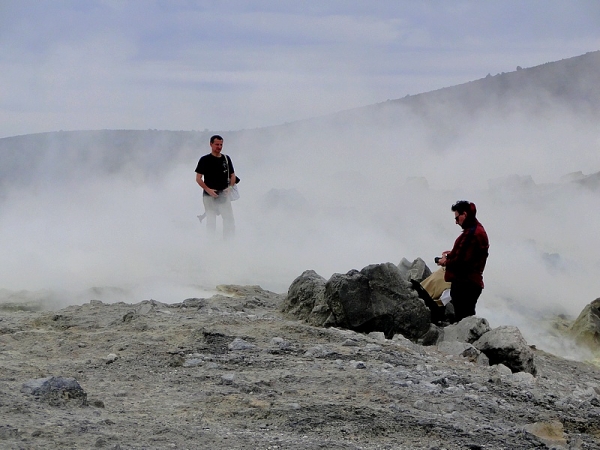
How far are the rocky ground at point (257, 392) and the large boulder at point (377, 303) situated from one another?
1.14 feet

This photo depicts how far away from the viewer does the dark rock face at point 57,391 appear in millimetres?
4297

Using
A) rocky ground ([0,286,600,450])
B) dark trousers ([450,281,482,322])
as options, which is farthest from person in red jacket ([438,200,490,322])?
rocky ground ([0,286,600,450])

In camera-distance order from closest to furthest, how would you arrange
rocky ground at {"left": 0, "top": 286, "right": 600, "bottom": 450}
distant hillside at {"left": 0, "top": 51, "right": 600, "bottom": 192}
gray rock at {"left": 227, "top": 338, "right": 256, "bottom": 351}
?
1. rocky ground at {"left": 0, "top": 286, "right": 600, "bottom": 450}
2. gray rock at {"left": 227, "top": 338, "right": 256, "bottom": 351}
3. distant hillside at {"left": 0, "top": 51, "right": 600, "bottom": 192}

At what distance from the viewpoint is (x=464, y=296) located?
25.8 ft

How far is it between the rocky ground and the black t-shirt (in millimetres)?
3986

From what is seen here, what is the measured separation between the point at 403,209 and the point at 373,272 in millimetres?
10065

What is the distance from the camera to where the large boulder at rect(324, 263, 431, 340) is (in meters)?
6.95

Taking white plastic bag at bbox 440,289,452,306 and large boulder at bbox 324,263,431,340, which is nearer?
large boulder at bbox 324,263,431,340

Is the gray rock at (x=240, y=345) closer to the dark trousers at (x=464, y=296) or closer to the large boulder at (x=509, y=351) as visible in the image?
the large boulder at (x=509, y=351)

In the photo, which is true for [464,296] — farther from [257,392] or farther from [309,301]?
[257,392]

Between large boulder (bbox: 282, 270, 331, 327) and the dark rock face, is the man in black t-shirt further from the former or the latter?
the dark rock face

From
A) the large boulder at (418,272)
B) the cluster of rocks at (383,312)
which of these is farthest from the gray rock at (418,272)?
the cluster of rocks at (383,312)

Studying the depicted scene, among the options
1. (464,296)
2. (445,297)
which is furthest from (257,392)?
(445,297)

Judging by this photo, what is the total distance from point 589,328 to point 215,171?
4.81 meters
